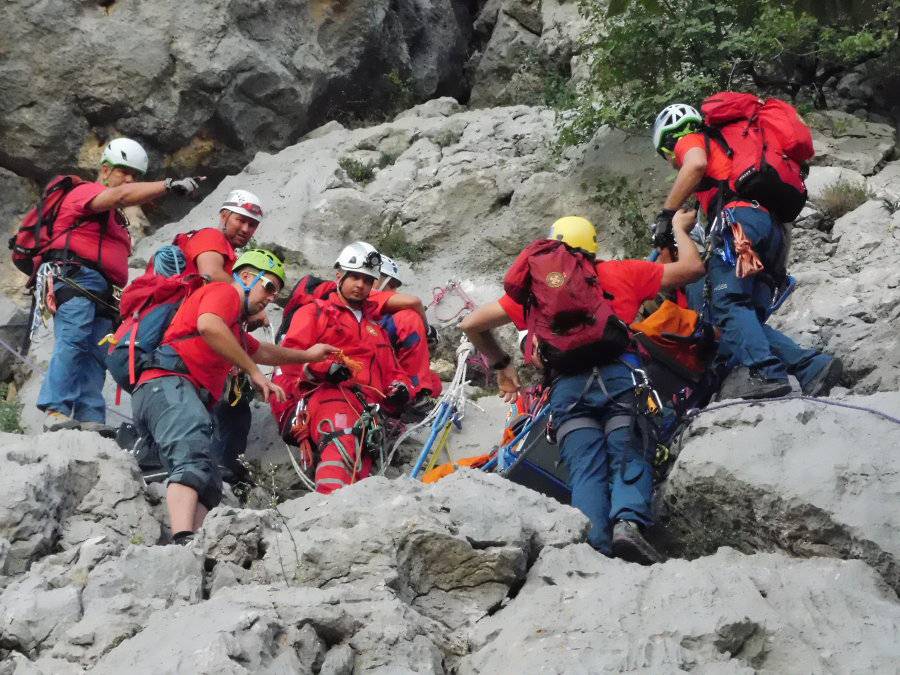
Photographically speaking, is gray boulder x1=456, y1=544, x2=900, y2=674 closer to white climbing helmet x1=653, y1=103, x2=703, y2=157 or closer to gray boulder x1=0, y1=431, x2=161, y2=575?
gray boulder x1=0, y1=431, x2=161, y2=575

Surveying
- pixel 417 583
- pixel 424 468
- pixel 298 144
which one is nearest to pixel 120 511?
pixel 417 583

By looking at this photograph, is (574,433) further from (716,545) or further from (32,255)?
(32,255)

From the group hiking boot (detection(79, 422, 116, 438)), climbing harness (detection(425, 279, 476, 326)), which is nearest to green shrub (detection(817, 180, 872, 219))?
climbing harness (detection(425, 279, 476, 326))

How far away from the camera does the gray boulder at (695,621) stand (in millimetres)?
3740

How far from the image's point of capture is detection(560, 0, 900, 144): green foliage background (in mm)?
9602

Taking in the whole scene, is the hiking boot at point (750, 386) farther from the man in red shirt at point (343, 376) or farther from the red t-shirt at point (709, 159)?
the man in red shirt at point (343, 376)

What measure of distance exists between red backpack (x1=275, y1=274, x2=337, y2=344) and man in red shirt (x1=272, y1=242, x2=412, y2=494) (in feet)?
0.49

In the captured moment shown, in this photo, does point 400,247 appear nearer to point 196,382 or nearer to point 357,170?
point 357,170

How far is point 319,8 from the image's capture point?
12.9 m

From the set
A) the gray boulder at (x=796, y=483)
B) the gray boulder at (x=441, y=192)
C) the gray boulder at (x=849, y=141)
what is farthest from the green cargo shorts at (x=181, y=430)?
the gray boulder at (x=849, y=141)

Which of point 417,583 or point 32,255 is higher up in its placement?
point 417,583

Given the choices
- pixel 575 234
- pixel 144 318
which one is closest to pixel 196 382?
pixel 144 318

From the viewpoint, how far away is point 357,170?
11.7 meters

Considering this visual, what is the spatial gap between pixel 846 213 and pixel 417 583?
6157 millimetres
